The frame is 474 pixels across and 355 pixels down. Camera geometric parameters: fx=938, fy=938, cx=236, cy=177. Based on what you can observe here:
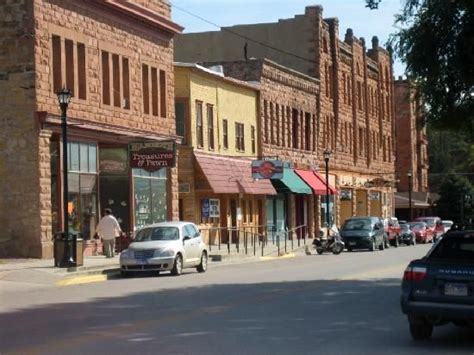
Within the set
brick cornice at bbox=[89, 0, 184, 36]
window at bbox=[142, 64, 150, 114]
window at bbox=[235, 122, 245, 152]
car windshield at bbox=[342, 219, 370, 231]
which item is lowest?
car windshield at bbox=[342, 219, 370, 231]

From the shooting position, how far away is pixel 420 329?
12.5 metres

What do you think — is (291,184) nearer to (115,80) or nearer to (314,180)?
(314,180)

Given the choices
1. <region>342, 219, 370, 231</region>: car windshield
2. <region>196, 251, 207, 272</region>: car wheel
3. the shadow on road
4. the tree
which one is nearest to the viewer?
the shadow on road

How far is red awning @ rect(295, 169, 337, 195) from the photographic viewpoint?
5549cm

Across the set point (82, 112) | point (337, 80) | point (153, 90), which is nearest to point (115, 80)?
point (82, 112)

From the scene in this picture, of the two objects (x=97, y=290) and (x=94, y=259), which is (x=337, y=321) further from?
(x=94, y=259)

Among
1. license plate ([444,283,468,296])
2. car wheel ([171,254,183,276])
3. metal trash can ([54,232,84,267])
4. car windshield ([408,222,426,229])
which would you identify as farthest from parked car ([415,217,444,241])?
license plate ([444,283,468,296])

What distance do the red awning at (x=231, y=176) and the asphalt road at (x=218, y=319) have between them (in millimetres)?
18239

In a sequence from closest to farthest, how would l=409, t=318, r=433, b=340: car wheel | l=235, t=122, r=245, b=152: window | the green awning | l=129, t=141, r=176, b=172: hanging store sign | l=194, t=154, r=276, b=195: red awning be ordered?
l=409, t=318, r=433, b=340: car wheel, l=129, t=141, r=176, b=172: hanging store sign, l=194, t=154, r=276, b=195: red awning, l=235, t=122, r=245, b=152: window, the green awning

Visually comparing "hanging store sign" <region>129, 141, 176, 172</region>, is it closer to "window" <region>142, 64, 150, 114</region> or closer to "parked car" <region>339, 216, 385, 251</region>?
"window" <region>142, 64, 150, 114</region>

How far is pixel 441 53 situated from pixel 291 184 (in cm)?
3340

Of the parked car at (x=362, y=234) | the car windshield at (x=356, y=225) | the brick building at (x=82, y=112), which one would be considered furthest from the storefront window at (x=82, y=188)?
the car windshield at (x=356, y=225)

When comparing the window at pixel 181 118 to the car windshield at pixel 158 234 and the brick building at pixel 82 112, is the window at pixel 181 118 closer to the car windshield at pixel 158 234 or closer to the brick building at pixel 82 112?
the brick building at pixel 82 112

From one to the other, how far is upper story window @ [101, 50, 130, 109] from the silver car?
924 cm
